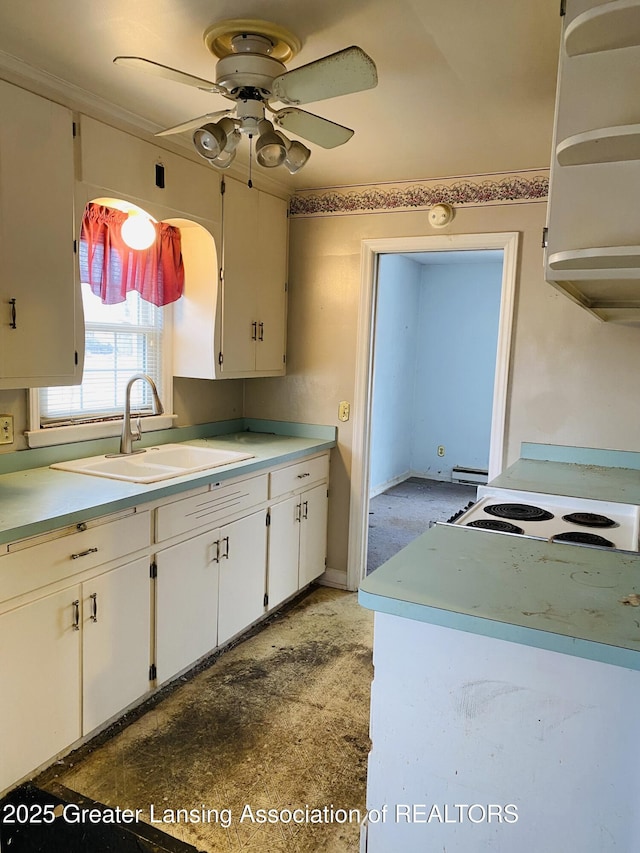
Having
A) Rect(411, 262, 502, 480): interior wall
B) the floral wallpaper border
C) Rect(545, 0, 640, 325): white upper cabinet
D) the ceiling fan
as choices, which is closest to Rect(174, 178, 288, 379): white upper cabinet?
the floral wallpaper border

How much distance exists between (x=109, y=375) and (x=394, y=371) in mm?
3976

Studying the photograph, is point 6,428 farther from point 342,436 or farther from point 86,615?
point 342,436

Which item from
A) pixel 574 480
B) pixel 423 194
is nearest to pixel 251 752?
pixel 574 480

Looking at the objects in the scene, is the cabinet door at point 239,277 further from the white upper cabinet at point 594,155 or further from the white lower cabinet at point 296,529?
the white upper cabinet at point 594,155

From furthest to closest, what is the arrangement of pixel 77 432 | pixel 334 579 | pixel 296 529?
pixel 334 579, pixel 296 529, pixel 77 432

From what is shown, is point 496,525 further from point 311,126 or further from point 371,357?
point 371,357

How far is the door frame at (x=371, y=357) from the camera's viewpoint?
325 cm

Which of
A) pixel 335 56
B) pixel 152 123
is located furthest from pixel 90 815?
pixel 152 123

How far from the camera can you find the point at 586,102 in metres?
1.49

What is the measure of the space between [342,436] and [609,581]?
95.2 inches

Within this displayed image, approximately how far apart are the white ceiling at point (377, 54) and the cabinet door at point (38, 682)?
1769 mm

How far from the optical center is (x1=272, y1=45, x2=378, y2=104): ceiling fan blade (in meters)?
1.58

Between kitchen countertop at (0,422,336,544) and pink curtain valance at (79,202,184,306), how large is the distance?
0.75 metres

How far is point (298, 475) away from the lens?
3.44 metres
